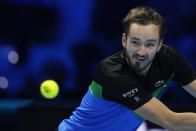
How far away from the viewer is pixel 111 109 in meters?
2.97

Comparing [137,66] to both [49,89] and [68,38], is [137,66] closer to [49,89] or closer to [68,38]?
[49,89]

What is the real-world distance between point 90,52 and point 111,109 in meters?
3.66

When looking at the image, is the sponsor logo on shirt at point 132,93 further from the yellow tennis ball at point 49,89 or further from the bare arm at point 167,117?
the yellow tennis ball at point 49,89

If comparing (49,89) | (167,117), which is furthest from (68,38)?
(167,117)

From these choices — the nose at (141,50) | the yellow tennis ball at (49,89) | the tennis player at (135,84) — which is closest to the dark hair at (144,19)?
the tennis player at (135,84)

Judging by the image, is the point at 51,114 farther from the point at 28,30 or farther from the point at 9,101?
the point at 28,30

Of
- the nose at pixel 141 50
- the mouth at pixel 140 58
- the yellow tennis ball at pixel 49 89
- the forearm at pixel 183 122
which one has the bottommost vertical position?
the yellow tennis ball at pixel 49 89

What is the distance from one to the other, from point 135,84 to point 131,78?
5 centimetres

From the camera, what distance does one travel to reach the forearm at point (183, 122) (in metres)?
2.73

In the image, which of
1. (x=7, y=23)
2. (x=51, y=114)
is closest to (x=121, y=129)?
(x=51, y=114)

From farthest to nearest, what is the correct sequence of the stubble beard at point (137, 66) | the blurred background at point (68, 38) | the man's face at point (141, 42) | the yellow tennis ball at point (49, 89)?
the blurred background at point (68, 38) → the yellow tennis ball at point (49, 89) → the stubble beard at point (137, 66) → the man's face at point (141, 42)

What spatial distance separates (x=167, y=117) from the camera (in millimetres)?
2723

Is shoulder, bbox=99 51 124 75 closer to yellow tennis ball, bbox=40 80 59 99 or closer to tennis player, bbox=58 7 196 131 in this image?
tennis player, bbox=58 7 196 131

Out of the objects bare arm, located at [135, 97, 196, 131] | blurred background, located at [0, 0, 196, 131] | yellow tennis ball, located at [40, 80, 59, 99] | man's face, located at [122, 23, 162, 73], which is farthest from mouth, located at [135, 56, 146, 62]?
blurred background, located at [0, 0, 196, 131]
